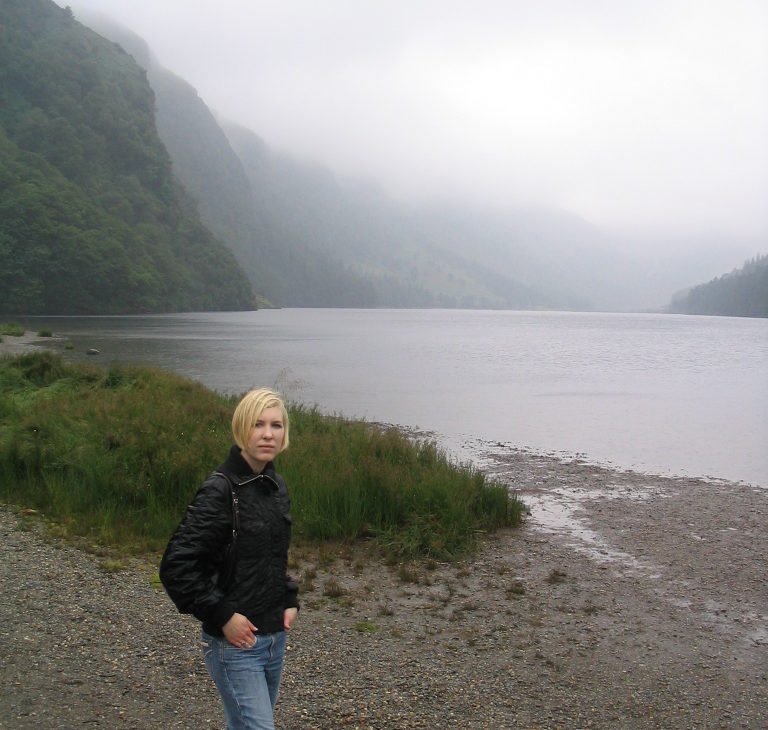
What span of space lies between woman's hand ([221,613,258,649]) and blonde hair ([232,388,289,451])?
760 millimetres

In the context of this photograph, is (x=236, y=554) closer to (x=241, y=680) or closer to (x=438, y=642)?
(x=241, y=680)

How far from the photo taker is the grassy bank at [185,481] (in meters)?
9.77

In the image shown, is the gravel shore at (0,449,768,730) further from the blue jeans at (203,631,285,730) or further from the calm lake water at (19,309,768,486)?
the calm lake water at (19,309,768,486)

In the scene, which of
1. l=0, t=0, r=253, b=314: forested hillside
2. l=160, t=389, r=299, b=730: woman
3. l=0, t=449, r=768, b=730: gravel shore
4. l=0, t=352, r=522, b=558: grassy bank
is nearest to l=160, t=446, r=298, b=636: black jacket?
l=160, t=389, r=299, b=730: woman

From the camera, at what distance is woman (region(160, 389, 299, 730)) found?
330 cm

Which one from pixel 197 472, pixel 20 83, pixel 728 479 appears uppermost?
pixel 20 83

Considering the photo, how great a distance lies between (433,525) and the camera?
10.1 metres

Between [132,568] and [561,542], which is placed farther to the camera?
[561,542]

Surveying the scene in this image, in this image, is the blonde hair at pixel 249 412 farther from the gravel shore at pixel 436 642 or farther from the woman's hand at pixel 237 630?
the gravel shore at pixel 436 642

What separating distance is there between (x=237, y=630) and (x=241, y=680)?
273 millimetres

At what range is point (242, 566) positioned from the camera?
343 centimetres

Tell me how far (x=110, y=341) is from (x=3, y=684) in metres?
54.7

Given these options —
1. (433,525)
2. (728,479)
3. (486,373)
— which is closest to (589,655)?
(433,525)

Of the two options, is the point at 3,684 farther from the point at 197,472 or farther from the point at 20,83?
the point at 20,83
